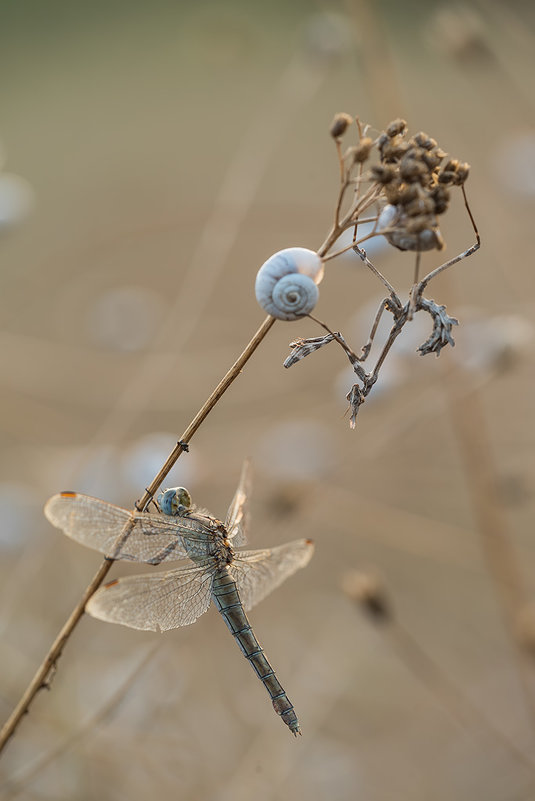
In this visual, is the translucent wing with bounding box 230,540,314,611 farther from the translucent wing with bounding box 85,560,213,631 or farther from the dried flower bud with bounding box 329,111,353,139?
the dried flower bud with bounding box 329,111,353,139

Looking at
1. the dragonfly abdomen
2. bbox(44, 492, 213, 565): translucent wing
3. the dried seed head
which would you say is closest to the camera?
bbox(44, 492, 213, 565): translucent wing

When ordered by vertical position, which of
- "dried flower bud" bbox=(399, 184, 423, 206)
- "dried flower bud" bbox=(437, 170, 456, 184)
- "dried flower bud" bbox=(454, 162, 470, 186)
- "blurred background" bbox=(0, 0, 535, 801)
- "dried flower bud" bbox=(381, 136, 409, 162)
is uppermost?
"dried flower bud" bbox=(454, 162, 470, 186)

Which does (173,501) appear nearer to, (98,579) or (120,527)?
(120,527)

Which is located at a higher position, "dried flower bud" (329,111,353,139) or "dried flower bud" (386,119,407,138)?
"dried flower bud" (386,119,407,138)

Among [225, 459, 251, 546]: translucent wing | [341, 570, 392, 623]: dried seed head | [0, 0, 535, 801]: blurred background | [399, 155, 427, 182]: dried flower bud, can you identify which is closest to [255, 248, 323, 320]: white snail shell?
[399, 155, 427, 182]: dried flower bud

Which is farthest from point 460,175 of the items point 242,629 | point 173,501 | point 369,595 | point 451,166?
point 369,595

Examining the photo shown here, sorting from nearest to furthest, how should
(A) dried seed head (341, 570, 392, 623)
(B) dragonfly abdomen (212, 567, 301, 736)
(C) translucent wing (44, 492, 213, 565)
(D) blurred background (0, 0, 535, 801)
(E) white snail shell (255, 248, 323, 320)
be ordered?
(E) white snail shell (255, 248, 323, 320) < (C) translucent wing (44, 492, 213, 565) < (B) dragonfly abdomen (212, 567, 301, 736) < (A) dried seed head (341, 570, 392, 623) < (D) blurred background (0, 0, 535, 801)

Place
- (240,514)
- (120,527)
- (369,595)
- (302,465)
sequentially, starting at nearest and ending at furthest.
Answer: (120,527), (240,514), (369,595), (302,465)
